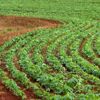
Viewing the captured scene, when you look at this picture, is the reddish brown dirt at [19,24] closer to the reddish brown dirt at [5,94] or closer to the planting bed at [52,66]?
the planting bed at [52,66]

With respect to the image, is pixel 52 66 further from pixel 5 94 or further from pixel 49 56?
pixel 5 94

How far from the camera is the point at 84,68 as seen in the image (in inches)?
758

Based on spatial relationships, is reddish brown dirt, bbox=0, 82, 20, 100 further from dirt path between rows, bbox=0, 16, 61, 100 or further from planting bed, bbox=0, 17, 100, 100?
dirt path between rows, bbox=0, 16, 61, 100

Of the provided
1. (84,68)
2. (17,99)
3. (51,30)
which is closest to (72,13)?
(51,30)

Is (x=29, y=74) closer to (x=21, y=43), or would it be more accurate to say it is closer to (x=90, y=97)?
(x=90, y=97)

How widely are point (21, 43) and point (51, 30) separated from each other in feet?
16.9

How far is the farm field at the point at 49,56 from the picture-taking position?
1684 centimetres

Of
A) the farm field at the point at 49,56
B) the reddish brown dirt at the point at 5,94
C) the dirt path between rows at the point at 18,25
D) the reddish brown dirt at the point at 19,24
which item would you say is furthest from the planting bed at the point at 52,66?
the reddish brown dirt at the point at 19,24

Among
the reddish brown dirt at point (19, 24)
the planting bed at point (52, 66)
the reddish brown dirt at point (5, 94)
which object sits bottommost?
the reddish brown dirt at point (19, 24)

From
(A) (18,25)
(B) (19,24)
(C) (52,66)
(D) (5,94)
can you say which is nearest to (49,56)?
(C) (52,66)

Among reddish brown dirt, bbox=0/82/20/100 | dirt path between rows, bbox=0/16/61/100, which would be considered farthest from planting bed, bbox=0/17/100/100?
dirt path between rows, bbox=0/16/61/100

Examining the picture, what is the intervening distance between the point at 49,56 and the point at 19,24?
12.9m

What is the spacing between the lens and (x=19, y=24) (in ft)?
111

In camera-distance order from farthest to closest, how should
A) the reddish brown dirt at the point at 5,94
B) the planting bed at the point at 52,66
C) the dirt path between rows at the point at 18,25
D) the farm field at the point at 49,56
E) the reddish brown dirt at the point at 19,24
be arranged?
the reddish brown dirt at the point at 19,24 → the dirt path between rows at the point at 18,25 → the farm field at the point at 49,56 → the planting bed at the point at 52,66 → the reddish brown dirt at the point at 5,94
